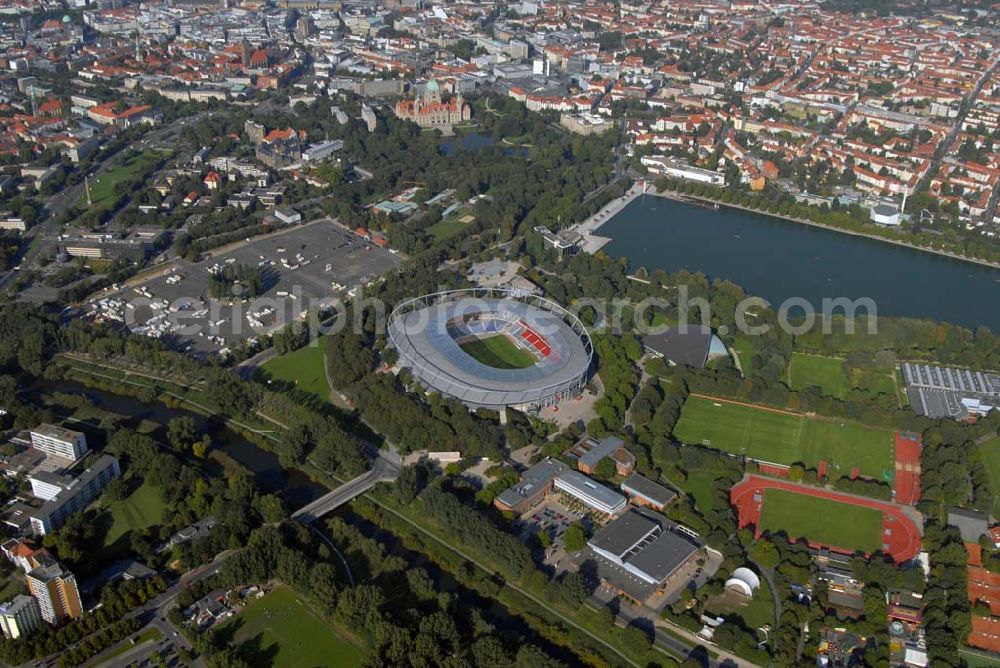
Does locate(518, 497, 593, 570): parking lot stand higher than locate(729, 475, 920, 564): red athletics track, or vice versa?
locate(729, 475, 920, 564): red athletics track

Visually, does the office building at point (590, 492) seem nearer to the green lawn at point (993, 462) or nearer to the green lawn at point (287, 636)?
the green lawn at point (287, 636)

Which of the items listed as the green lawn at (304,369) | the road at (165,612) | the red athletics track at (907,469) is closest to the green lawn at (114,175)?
the green lawn at (304,369)

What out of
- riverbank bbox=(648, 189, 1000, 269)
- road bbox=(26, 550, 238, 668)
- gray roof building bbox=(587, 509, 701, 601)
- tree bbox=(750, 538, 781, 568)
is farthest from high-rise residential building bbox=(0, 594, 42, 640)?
riverbank bbox=(648, 189, 1000, 269)

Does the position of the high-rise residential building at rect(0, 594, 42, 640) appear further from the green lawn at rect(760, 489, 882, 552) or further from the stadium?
the green lawn at rect(760, 489, 882, 552)

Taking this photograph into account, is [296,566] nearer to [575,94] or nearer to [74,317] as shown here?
[74,317]

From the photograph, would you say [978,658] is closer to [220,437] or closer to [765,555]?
[765,555]

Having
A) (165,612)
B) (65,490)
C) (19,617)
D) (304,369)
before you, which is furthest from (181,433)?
(19,617)

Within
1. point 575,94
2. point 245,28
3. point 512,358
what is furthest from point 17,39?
point 512,358
